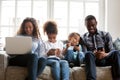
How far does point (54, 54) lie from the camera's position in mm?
3123

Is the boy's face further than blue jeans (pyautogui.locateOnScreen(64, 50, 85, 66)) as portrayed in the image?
Yes

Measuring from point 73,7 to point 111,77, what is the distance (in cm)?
175

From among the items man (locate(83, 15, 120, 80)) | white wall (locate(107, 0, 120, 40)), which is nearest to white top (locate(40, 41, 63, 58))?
man (locate(83, 15, 120, 80))

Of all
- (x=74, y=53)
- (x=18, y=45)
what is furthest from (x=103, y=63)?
(x=18, y=45)

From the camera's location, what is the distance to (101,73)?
2889 mm

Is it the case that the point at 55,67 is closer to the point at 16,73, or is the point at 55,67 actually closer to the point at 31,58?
the point at 31,58

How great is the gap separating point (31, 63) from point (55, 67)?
0.27 metres

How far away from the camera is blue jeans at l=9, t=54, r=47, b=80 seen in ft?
8.73

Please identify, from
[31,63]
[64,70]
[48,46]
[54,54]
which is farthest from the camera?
[48,46]

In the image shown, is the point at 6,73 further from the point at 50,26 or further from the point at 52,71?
the point at 50,26

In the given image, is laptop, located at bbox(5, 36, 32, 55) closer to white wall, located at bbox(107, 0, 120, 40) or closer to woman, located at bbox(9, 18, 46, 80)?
woman, located at bbox(9, 18, 46, 80)

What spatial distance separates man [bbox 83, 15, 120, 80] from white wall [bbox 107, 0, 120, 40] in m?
0.77

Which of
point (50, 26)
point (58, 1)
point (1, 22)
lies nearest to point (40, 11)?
point (58, 1)

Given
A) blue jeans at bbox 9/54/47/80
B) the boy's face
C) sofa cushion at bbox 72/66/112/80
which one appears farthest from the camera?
the boy's face
